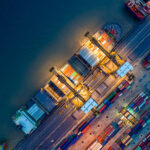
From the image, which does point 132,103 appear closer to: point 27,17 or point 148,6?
point 148,6

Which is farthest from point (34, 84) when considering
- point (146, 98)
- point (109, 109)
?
point (146, 98)

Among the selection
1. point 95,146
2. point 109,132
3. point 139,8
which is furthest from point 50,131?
point 139,8

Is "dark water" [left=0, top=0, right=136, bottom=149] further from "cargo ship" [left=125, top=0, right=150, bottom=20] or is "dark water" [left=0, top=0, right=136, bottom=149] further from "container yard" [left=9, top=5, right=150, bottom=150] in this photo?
"container yard" [left=9, top=5, right=150, bottom=150]


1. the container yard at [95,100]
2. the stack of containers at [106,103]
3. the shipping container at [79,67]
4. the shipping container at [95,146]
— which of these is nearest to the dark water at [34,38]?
the shipping container at [79,67]

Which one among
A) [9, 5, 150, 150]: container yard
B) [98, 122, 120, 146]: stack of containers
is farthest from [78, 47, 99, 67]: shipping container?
[98, 122, 120, 146]: stack of containers

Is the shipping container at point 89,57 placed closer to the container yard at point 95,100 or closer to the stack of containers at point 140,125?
the container yard at point 95,100

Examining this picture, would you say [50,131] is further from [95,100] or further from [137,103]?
[137,103]
